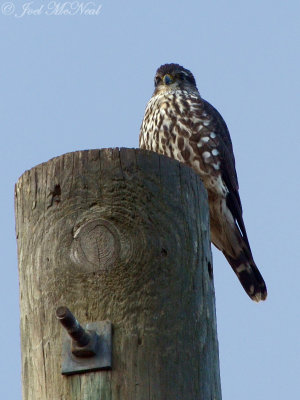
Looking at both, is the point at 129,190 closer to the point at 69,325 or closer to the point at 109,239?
the point at 109,239

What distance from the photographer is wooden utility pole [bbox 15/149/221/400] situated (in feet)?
7.03

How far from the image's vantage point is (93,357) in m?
2.14

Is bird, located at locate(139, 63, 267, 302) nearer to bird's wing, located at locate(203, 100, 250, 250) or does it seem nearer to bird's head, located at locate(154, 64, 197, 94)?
bird's wing, located at locate(203, 100, 250, 250)

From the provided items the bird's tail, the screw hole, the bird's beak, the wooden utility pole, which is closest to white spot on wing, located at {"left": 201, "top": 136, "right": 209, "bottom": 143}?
the bird's tail

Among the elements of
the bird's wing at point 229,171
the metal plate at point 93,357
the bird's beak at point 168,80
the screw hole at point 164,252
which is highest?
the bird's beak at point 168,80

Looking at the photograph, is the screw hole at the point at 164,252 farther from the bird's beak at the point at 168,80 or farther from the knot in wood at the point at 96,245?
the bird's beak at the point at 168,80

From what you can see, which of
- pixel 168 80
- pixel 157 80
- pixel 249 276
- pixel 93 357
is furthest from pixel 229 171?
pixel 93 357

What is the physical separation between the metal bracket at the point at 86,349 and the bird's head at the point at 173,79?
14.2ft

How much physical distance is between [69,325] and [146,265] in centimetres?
33

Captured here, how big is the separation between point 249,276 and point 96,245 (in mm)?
3272

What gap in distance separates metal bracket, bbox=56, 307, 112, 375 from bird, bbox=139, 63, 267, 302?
3.16 meters

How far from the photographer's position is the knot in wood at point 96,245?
88.8 inches

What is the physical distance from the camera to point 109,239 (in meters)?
2.29

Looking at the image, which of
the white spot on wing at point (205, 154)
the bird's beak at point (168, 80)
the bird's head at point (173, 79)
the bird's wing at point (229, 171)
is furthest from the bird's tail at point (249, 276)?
the bird's beak at point (168, 80)
